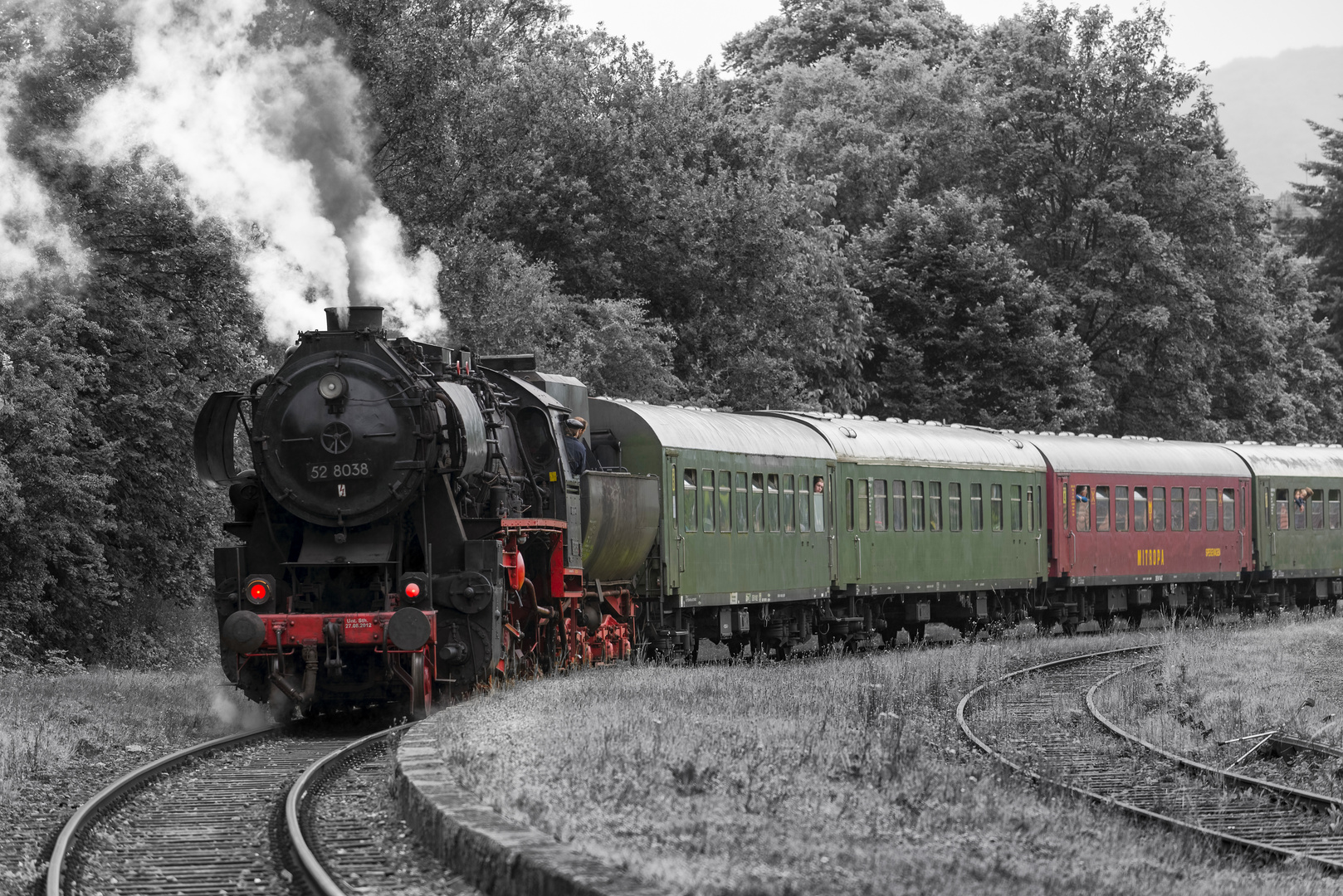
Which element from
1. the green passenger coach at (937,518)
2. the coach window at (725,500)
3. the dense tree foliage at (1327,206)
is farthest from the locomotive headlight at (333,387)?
the dense tree foliage at (1327,206)

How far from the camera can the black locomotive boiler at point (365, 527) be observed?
13820 millimetres

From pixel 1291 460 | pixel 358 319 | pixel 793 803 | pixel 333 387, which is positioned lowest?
pixel 793 803

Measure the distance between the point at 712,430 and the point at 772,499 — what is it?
1.48 m

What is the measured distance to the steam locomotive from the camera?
14094 millimetres

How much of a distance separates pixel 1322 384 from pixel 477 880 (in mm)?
53098

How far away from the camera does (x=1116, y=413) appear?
46906mm

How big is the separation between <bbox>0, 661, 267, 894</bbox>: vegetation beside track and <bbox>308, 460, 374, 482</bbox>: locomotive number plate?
221cm

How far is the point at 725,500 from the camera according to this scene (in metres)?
20.2

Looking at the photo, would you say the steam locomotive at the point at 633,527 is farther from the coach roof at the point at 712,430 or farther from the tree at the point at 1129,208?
the tree at the point at 1129,208

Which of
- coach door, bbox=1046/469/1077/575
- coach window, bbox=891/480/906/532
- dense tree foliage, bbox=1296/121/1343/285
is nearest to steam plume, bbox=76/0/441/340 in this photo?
coach window, bbox=891/480/906/532

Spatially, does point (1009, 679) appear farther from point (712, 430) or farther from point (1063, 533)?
point (1063, 533)

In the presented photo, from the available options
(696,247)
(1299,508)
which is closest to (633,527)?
(696,247)

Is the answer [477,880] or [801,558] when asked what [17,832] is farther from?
[801,558]

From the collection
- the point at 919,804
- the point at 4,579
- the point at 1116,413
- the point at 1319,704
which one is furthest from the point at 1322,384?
the point at 919,804
